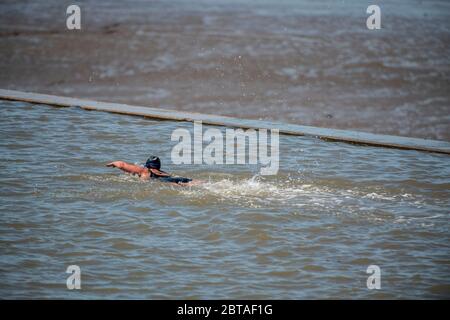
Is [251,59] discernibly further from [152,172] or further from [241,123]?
[152,172]

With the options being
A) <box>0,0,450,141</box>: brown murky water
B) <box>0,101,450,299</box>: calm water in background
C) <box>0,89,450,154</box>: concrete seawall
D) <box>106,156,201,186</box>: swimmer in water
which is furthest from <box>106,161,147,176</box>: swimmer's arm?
<box>0,0,450,141</box>: brown murky water

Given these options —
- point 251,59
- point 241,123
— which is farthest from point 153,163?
point 251,59

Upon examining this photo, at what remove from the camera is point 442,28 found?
18797mm

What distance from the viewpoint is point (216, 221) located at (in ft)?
33.6

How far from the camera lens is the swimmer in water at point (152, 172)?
11.3m

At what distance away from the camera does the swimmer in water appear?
37.0 ft

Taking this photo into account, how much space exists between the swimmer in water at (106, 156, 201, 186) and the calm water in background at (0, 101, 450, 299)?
0.30 ft

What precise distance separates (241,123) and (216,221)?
4160mm

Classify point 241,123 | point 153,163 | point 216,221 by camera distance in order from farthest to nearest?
point 241,123 < point 153,163 < point 216,221

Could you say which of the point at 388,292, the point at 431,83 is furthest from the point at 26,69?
the point at 388,292

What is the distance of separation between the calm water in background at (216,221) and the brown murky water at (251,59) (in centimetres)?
216

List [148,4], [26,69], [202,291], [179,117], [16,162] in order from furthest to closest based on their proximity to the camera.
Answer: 1. [148,4]
2. [26,69]
3. [179,117]
4. [16,162]
5. [202,291]

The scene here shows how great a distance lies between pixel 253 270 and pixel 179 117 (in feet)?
19.2

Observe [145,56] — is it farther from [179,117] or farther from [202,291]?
[202,291]
